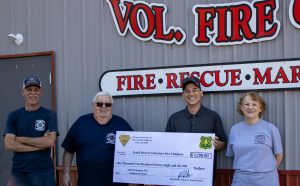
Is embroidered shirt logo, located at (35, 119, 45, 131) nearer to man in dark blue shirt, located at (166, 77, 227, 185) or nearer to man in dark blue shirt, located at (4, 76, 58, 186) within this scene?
man in dark blue shirt, located at (4, 76, 58, 186)

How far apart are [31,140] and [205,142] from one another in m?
1.85

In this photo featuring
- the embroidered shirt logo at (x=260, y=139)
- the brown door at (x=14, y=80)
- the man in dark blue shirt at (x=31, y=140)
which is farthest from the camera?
the brown door at (x=14, y=80)

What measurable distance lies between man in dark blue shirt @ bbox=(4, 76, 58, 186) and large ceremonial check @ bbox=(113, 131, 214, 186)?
75cm

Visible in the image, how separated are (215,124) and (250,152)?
0.54 meters

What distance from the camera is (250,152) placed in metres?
4.42

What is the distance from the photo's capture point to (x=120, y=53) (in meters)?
5.54

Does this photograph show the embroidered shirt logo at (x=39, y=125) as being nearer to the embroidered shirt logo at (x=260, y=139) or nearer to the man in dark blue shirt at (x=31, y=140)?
the man in dark blue shirt at (x=31, y=140)

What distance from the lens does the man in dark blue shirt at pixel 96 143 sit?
4777 millimetres

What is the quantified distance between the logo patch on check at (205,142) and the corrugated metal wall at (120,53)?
545mm

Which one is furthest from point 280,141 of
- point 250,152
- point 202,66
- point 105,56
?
point 105,56

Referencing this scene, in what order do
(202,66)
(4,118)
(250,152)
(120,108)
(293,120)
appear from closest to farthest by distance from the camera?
(250,152) → (293,120) → (202,66) → (120,108) → (4,118)

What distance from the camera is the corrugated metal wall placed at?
4.82 meters

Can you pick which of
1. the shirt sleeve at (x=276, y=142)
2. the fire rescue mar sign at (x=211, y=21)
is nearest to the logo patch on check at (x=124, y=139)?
the fire rescue mar sign at (x=211, y=21)

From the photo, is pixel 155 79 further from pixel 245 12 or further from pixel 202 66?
pixel 245 12
